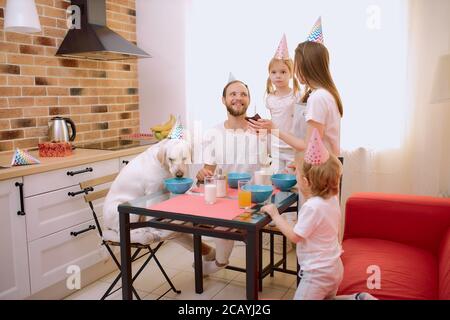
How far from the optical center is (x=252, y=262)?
1.74 metres

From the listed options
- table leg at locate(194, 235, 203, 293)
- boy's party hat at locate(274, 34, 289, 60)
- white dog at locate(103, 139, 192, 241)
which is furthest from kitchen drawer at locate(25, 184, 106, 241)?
boy's party hat at locate(274, 34, 289, 60)

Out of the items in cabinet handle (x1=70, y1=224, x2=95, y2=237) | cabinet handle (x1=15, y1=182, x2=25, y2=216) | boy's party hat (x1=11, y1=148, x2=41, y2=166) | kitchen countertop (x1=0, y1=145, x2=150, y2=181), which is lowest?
cabinet handle (x1=70, y1=224, x2=95, y2=237)

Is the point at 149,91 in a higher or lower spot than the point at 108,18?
lower

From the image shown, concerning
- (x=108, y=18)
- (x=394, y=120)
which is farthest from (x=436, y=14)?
(x=108, y=18)

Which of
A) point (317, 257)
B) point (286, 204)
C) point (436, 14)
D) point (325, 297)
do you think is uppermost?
point (436, 14)

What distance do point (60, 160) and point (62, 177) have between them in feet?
0.36

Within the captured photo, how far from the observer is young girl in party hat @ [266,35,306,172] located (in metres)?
2.79

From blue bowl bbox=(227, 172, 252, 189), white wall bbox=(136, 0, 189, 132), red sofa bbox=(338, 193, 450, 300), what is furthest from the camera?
→ white wall bbox=(136, 0, 189, 132)

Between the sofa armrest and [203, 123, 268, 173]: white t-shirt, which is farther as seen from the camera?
[203, 123, 268, 173]: white t-shirt

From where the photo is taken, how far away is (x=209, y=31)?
358cm

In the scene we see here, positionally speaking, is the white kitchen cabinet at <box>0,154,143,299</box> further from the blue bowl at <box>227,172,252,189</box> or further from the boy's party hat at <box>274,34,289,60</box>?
the boy's party hat at <box>274,34,289,60</box>

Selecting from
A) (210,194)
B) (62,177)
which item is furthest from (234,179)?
(62,177)

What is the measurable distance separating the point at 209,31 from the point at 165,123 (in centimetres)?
87
